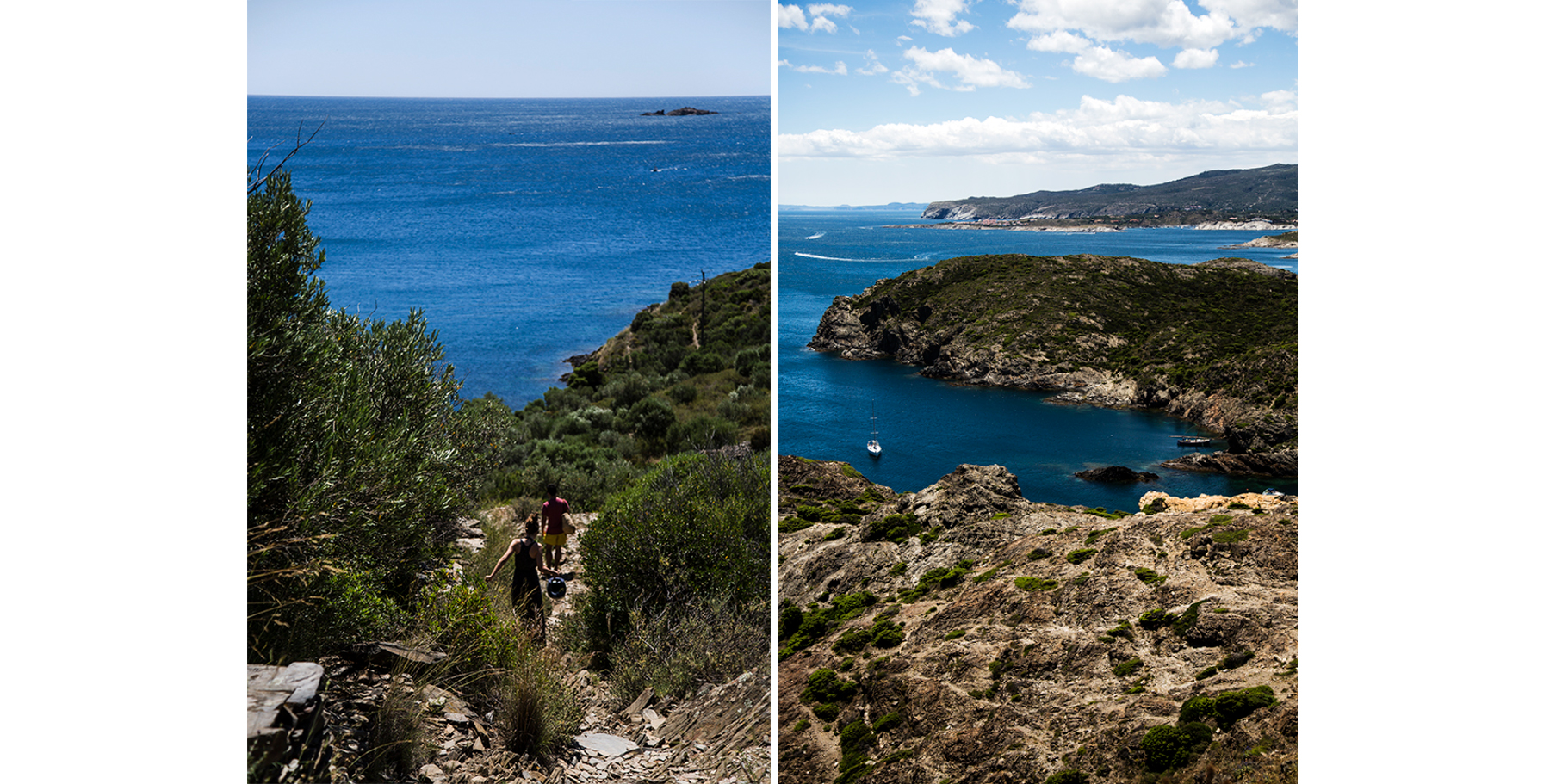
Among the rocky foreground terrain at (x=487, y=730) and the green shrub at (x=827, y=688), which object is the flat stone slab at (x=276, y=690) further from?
the green shrub at (x=827, y=688)

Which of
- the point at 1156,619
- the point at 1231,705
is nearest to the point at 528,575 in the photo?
the point at 1231,705

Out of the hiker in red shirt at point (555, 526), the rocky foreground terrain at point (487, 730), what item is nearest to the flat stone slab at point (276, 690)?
the rocky foreground terrain at point (487, 730)

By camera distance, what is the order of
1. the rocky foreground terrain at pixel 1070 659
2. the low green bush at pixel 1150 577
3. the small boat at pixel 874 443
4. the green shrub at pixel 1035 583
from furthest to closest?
the small boat at pixel 874 443 < the green shrub at pixel 1035 583 < the low green bush at pixel 1150 577 < the rocky foreground terrain at pixel 1070 659
